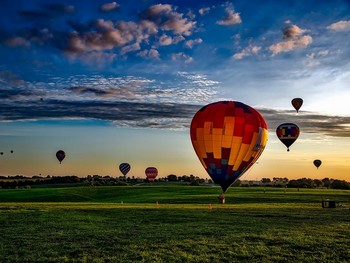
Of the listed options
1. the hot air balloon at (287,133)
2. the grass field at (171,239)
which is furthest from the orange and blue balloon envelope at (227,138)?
the hot air balloon at (287,133)

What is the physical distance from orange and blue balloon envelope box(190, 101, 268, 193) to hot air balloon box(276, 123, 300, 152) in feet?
81.7

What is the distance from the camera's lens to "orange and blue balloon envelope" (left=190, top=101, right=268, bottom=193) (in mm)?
42969

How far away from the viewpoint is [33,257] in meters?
17.7

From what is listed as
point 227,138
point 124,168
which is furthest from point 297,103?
point 124,168

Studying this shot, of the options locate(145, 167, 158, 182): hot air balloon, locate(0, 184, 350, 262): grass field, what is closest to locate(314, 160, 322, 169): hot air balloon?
locate(145, 167, 158, 182): hot air balloon

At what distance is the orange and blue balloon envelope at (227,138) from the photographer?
4297 cm

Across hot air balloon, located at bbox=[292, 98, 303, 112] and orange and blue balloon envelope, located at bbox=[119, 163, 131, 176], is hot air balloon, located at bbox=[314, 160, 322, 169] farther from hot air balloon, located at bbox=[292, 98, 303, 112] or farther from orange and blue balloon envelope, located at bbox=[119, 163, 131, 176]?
orange and blue balloon envelope, located at bbox=[119, 163, 131, 176]

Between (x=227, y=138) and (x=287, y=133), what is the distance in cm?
2878

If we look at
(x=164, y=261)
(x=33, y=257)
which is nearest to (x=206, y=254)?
(x=164, y=261)

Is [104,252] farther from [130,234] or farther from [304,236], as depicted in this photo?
[304,236]

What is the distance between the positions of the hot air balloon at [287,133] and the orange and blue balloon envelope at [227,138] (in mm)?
24891

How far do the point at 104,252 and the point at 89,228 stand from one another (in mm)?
8998

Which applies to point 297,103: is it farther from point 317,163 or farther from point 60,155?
point 60,155

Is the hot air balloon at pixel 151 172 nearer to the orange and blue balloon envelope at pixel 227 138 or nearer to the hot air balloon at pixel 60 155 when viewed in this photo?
the hot air balloon at pixel 60 155
